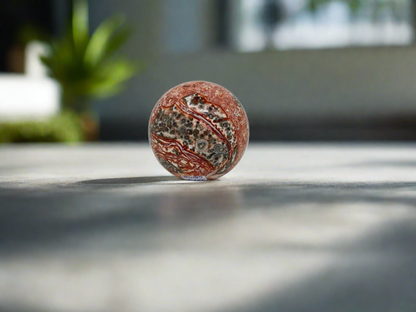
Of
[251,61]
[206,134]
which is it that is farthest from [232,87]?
[206,134]

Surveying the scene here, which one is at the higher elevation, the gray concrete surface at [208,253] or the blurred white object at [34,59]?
the blurred white object at [34,59]

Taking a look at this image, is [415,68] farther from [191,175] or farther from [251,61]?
[191,175]

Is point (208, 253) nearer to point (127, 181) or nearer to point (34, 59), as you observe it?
point (127, 181)

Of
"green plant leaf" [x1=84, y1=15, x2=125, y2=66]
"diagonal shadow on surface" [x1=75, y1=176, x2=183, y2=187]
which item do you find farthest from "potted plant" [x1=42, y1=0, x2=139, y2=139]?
"diagonal shadow on surface" [x1=75, y1=176, x2=183, y2=187]

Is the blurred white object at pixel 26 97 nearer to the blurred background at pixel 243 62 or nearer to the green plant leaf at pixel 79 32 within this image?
the blurred background at pixel 243 62

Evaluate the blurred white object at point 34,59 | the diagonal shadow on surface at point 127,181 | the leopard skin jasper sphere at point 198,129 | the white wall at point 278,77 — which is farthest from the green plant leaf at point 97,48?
the leopard skin jasper sphere at point 198,129
